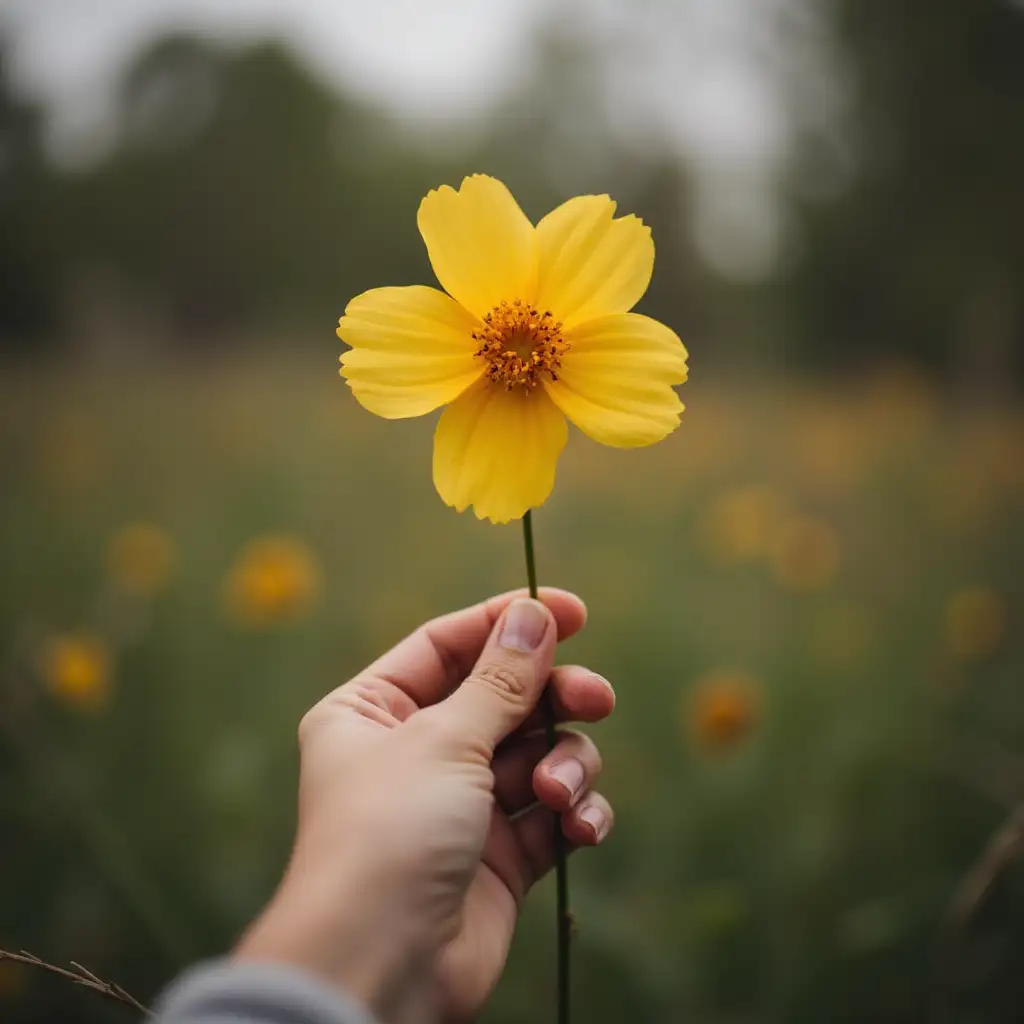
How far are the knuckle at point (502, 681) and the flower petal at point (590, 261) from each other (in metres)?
0.37

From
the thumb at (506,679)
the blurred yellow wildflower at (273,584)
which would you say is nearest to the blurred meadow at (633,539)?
the blurred yellow wildflower at (273,584)

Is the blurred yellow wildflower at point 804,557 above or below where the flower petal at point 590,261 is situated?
below

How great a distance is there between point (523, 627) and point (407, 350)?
12.7 inches

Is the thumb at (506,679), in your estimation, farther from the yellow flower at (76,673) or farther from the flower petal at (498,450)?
the yellow flower at (76,673)

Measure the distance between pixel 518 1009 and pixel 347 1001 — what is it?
3.16 ft

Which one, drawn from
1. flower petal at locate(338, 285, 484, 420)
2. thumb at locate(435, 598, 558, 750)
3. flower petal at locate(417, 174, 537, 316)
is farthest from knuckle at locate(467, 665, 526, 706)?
flower petal at locate(417, 174, 537, 316)

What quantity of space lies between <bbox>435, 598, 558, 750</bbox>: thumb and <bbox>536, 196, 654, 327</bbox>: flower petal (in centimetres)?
32

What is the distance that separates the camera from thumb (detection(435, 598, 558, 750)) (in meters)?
0.86

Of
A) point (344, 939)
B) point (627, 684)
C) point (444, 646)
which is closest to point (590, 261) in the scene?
point (444, 646)

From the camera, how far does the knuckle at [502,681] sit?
881mm

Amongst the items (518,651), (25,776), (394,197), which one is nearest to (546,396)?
(518,651)

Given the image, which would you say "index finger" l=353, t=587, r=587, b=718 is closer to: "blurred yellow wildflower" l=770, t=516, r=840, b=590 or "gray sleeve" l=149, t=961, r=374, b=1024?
"gray sleeve" l=149, t=961, r=374, b=1024

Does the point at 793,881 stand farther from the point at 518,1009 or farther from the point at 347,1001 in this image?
the point at 347,1001

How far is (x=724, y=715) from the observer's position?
163 cm
